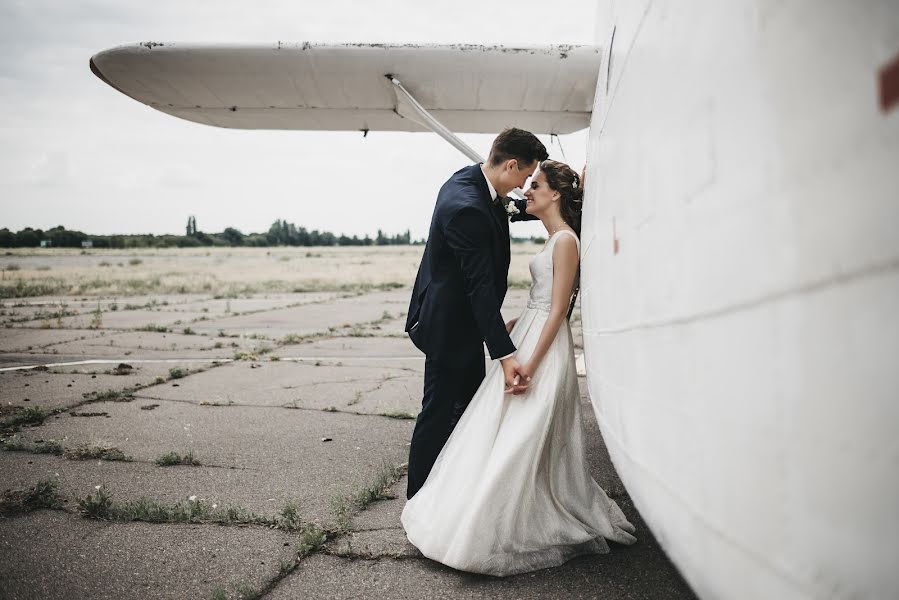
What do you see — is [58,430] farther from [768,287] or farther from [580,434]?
[768,287]

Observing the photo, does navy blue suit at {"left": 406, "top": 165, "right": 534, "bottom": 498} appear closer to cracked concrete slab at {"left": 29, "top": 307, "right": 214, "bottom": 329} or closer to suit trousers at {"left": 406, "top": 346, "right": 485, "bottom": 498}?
suit trousers at {"left": 406, "top": 346, "right": 485, "bottom": 498}

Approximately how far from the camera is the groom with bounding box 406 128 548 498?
2.52 m

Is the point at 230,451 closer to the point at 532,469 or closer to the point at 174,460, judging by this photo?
the point at 174,460

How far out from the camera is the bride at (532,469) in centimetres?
227

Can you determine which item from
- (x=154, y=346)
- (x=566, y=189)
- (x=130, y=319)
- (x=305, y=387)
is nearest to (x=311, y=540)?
(x=566, y=189)

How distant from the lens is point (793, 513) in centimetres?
87

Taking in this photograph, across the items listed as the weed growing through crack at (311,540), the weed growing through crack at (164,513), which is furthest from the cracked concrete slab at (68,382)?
the weed growing through crack at (311,540)

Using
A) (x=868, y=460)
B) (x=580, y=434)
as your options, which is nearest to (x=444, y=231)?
(x=580, y=434)

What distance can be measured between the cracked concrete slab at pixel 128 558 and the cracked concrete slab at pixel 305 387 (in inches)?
90.9

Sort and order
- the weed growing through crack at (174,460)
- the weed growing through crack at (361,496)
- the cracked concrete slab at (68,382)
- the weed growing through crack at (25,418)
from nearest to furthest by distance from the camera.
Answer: the weed growing through crack at (361,496), the weed growing through crack at (174,460), the weed growing through crack at (25,418), the cracked concrete slab at (68,382)

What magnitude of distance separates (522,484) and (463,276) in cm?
89

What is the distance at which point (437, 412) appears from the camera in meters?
2.86

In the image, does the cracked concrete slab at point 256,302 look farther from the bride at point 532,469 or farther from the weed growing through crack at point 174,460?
the bride at point 532,469

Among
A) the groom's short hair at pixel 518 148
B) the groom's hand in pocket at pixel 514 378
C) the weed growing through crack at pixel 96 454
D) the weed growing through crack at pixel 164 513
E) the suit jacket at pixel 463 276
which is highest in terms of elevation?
the groom's short hair at pixel 518 148
